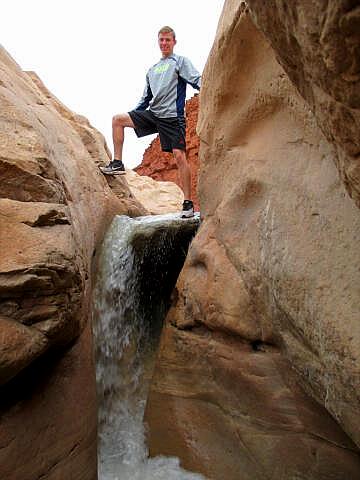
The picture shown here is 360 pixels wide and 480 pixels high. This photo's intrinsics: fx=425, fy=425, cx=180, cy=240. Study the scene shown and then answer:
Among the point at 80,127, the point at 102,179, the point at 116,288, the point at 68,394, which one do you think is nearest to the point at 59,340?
the point at 68,394

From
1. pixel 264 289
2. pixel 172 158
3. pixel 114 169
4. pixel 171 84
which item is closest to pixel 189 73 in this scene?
pixel 171 84

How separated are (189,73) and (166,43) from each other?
49 centimetres

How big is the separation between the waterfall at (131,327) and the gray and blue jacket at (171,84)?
1429 mm

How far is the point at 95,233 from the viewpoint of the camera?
388cm

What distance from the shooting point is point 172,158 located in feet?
64.8

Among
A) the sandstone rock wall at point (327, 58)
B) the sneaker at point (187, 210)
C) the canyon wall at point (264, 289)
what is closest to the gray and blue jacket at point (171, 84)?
the sneaker at point (187, 210)

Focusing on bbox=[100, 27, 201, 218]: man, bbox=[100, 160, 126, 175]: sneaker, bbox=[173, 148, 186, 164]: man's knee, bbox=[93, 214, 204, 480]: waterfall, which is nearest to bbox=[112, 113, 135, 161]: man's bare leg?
bbox=[100, 27, 201, 218]: man

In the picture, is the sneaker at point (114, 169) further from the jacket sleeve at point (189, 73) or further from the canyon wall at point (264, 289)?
the canyon wall at point (264, 289)

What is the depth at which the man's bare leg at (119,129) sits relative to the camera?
5.09 metres

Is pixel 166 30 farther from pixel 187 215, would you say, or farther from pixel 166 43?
pixel 187 215

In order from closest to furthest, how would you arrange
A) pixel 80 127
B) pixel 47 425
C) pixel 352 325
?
pixel 352 325, pixel 47 425, pixel 80 127

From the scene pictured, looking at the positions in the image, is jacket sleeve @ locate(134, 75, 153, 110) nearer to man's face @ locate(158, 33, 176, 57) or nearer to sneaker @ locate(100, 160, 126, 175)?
man's face @ locate(158, 33, 176, 57)

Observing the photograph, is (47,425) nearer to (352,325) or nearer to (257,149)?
(352,325)

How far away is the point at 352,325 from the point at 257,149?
58.6 inches
